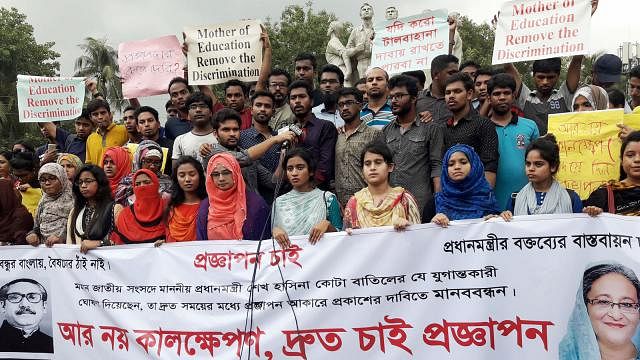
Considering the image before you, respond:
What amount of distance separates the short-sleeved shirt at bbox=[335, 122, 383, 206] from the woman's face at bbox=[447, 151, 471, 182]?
3.28ft

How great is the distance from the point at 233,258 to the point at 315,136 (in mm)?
1323

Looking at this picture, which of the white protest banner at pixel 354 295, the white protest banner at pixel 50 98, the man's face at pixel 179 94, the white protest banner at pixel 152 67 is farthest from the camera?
the white protest banner at pixel 50 98

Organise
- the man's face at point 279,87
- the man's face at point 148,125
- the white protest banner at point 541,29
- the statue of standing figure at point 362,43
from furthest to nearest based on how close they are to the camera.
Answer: the statue of standing figure at point 362,43, the man's face at point 279,87, the man's face at point 148,125, the white protest banner at point 541,29

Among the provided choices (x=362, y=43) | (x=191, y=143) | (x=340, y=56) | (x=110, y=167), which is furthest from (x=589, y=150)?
(x=340, y=56)

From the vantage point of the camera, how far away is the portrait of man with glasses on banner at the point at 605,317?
351 centimetres

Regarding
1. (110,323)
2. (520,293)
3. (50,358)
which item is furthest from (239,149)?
(520,293)

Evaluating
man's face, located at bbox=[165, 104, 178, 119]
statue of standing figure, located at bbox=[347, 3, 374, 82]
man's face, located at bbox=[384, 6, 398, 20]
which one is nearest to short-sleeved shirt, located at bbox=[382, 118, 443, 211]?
man's face, located at bbox=[165, 104, 178, 119]

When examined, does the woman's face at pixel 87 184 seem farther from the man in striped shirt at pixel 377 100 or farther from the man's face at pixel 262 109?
the man in striped shirt at pixel 377 100

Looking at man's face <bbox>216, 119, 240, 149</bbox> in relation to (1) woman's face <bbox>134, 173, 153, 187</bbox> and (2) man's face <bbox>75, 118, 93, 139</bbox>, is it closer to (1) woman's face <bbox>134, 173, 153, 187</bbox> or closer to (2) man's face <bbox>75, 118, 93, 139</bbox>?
(1) woman's face <bbox>134, 173, 153, 187</bbox>

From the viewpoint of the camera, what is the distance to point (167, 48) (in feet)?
25.0

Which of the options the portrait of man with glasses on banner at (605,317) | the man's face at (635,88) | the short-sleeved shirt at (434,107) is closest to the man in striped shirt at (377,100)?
the short-sleeved shirt at (434,107)

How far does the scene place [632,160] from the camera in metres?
3.87

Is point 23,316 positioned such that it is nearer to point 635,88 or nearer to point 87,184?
point 87,184

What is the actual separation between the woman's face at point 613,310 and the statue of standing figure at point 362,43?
31.6 ft
